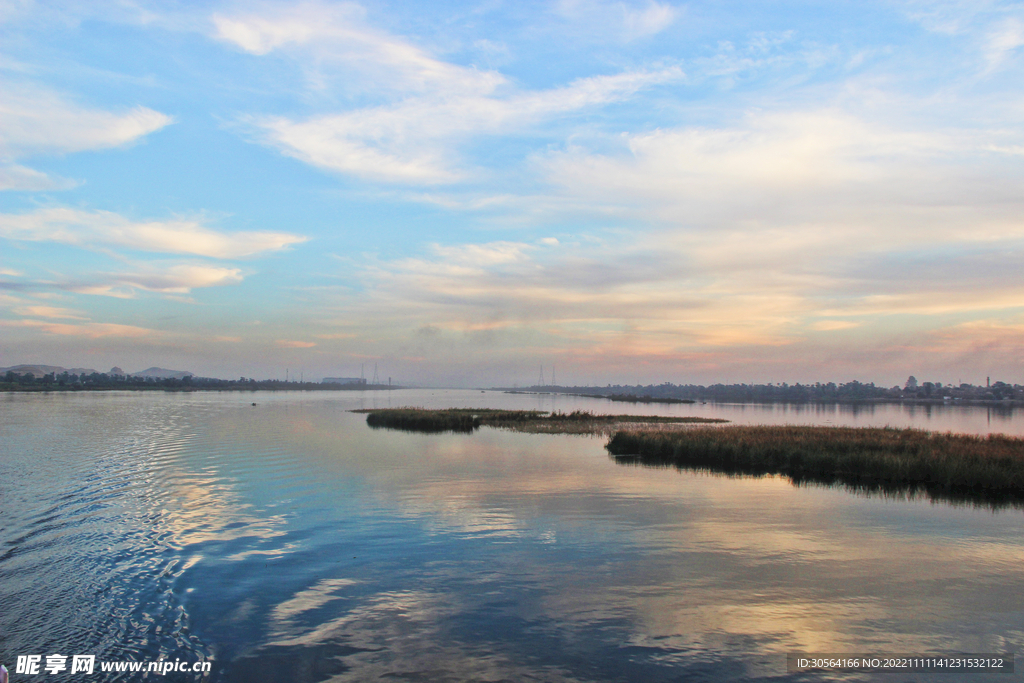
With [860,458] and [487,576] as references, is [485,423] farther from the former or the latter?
[487,576]

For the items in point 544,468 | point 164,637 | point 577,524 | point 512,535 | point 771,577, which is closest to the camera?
point 164,637

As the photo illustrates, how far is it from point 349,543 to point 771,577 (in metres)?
12.9

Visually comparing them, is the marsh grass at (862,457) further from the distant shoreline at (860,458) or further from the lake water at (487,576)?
the lake water at (487,576)

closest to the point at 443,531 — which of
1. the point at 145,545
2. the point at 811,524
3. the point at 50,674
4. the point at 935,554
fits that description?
the point at 145,545

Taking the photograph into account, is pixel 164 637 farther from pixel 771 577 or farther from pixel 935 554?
pixel 935 554

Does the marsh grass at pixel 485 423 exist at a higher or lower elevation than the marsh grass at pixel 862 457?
lower

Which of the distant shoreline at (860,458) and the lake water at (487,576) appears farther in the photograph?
the distant shoreline at (860,458)

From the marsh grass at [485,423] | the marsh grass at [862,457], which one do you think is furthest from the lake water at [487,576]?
the marsh grass at [485,423]

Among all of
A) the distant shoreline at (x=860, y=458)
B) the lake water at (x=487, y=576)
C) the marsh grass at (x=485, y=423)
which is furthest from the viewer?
the marsh grass at (x=485, y=423)

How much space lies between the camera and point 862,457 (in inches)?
1404

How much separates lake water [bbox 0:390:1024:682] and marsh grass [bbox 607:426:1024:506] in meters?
5.24

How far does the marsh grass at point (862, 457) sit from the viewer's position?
30469 millimetres

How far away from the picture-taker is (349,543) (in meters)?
18.3

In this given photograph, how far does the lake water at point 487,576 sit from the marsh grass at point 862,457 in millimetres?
5239
